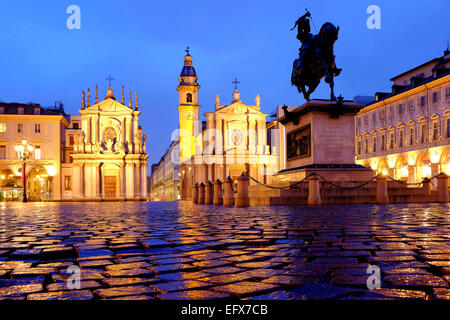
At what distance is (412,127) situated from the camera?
1764 inches

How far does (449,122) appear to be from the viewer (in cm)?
3912

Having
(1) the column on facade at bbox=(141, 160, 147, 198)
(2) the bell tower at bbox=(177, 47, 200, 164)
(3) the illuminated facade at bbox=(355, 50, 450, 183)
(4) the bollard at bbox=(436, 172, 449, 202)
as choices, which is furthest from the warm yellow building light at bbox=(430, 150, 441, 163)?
(2) the bell tower at bbox=(177, 47, 200, 164)

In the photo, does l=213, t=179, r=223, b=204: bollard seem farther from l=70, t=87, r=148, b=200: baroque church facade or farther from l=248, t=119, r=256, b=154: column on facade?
l=248, t=119, r=256, b=154: column on facade

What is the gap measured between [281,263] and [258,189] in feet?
54.7

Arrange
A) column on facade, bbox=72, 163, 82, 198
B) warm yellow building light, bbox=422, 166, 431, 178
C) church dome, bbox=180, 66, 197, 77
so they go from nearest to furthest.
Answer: warm yellow building light, bbox=422, 166, 431, 178
column on facade, bbox=72, 163, 82, 198
church dome, bbox=180, 66, 197, 77

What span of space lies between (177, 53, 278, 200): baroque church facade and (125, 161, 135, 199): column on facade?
759 cm

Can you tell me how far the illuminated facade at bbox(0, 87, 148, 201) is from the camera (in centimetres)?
5784

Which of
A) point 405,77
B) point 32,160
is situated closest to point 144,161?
point 32,160

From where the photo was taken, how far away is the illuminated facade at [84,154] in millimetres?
57844

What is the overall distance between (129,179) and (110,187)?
103 inches

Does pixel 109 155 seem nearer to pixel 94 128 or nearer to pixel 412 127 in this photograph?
pixel 94 128

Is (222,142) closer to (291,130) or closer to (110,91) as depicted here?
(110,91)

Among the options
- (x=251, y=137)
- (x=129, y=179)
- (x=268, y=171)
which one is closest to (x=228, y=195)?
(x=129, y=179)

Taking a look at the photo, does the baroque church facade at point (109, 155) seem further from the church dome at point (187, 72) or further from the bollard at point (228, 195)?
the bollard at point (228, 195)
